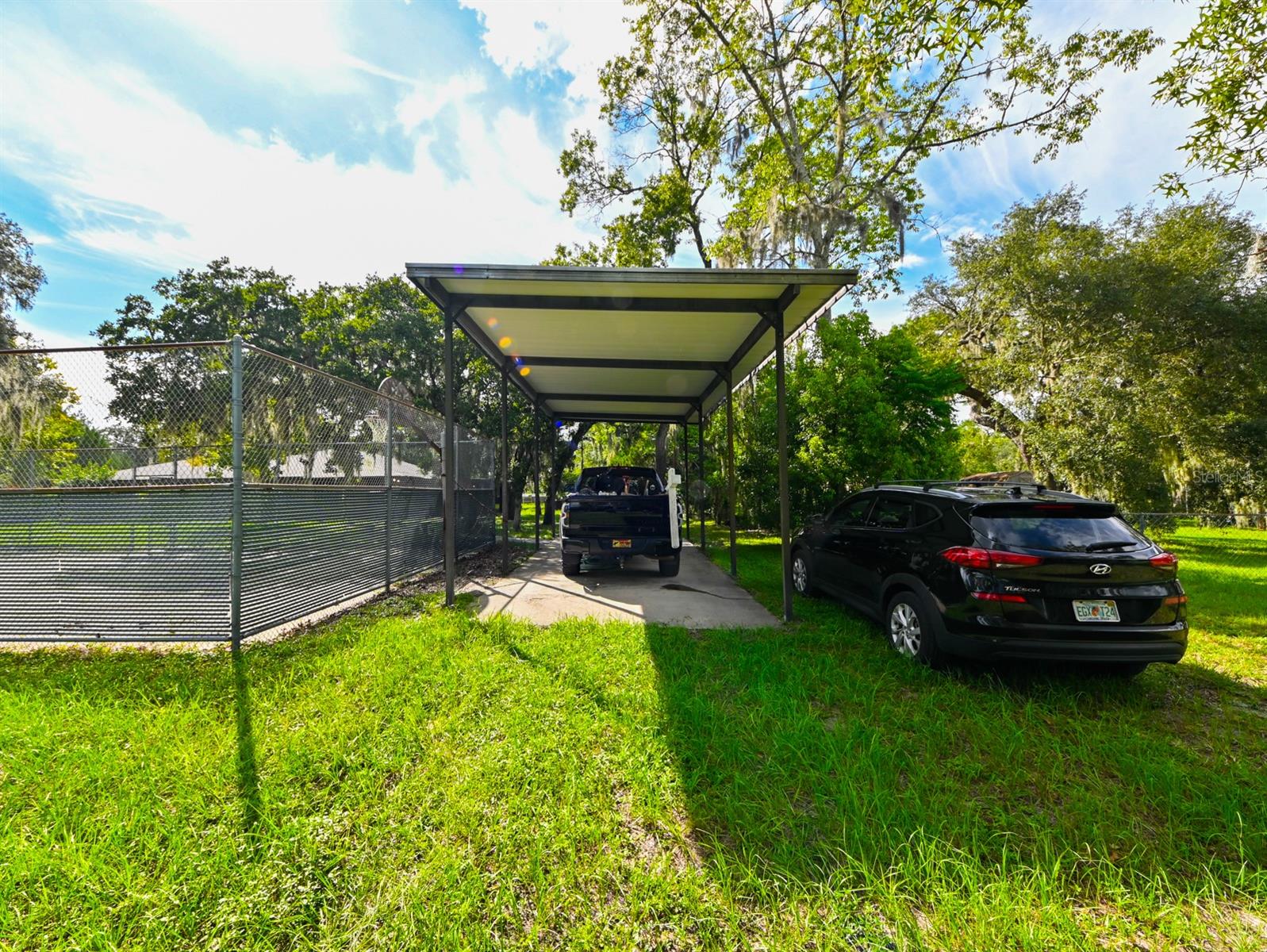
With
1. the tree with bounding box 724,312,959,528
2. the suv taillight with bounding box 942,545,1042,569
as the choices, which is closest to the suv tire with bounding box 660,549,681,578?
the tree with bounding box 724,312,959,528

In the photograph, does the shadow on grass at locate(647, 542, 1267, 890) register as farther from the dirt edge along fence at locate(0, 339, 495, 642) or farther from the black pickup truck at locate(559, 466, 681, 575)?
the dirt edge along fence at locate(0, 339, 495, 642)

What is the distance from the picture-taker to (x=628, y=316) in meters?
5.85

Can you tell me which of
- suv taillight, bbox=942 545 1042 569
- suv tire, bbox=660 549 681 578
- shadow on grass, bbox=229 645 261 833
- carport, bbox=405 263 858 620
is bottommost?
shadow on grass, bbox=229 645 261 833

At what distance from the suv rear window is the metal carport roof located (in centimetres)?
263

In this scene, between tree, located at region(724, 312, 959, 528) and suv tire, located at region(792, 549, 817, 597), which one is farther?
tree, located at region(724, 312, 959, 528)

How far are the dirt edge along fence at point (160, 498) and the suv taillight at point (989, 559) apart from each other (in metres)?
5.87

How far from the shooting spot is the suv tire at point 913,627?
3.80 meters

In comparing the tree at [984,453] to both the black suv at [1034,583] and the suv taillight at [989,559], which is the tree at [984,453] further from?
the suv taillight at [989,559]

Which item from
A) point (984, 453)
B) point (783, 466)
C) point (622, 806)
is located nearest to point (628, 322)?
point (783, 466)

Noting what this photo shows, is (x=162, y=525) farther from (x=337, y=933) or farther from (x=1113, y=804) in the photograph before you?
(x=1113, y=804)

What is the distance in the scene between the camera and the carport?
4.73 m

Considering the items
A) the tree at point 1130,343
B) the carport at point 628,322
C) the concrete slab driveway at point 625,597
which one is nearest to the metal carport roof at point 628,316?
the carport at point 628,322

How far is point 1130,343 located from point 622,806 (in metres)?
17.9

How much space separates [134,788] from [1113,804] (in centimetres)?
484
